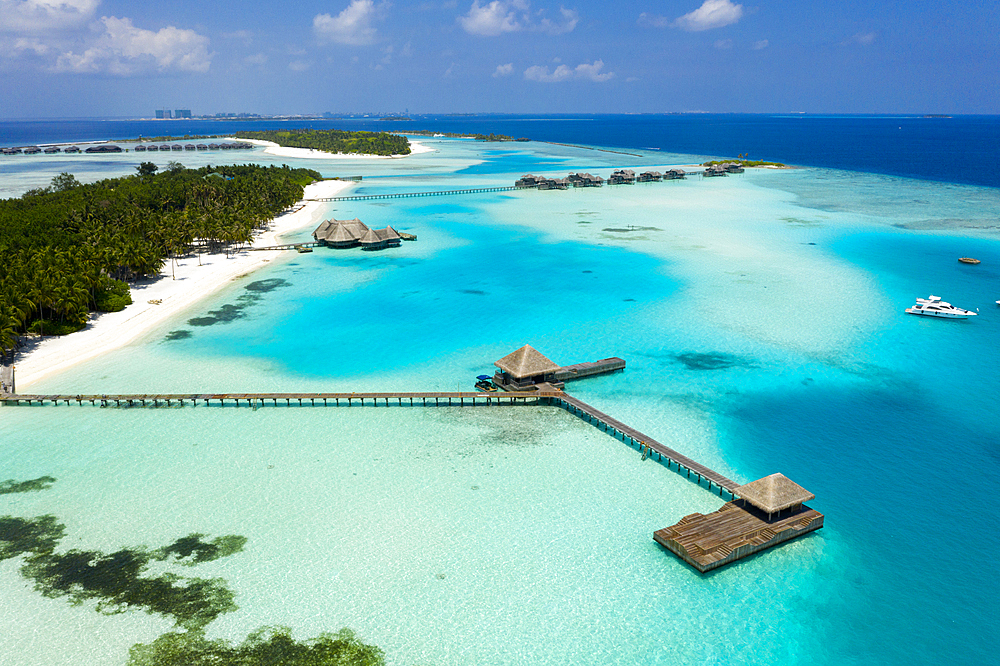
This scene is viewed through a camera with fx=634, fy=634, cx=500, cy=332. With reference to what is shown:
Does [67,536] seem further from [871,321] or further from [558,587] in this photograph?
[871,321]

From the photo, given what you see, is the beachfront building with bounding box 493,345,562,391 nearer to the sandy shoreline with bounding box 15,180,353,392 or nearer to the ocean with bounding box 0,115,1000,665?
the ocean with bounding box 0,115,1000,665

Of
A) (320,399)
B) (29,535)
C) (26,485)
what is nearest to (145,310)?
(320,399)

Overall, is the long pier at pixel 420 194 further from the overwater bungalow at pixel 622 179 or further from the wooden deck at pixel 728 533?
the wooden deck at pixel 728 533

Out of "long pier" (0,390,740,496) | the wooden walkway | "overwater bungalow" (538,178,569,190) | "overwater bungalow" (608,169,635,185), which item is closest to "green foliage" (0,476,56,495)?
"long pier" (0,390,740,496)

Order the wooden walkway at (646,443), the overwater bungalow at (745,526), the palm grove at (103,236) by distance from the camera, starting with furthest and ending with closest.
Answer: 1. the palm grove at (103,236)
2. the wooden walkway at (646,443)
3. the overwater bungalow at (745,526)

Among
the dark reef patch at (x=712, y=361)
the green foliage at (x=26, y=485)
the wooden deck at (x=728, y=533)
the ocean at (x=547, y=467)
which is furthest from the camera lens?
the dark reef patch at (x=712, y=361)

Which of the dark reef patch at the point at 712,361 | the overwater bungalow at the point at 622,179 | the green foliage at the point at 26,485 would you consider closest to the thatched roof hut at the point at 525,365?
the dark reef patch at the point at 712,361

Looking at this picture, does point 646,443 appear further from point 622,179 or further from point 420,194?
point 622,179

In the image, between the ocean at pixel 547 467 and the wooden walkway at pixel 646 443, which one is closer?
the ocean at pixel 547 467
